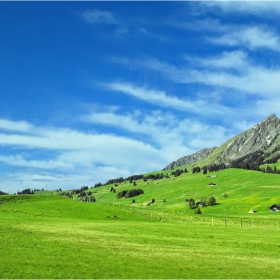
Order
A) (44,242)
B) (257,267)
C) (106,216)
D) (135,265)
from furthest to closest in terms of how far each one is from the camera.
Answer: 1. (106,216)
2. (44,242)
3. (257,267)
4. (135,265)

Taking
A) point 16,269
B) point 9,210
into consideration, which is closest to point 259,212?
point 9,210

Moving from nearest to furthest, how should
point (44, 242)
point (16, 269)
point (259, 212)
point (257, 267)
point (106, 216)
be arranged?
1. point (16, 269)
2. point (257, 267)
3. point (44, 242)
4. point (106, 216)
5. point (259, 212)

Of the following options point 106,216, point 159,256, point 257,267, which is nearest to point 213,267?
point 257,267

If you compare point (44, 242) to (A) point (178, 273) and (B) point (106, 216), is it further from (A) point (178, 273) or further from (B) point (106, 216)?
(B) point (106, 216)

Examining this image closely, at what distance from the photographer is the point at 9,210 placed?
3826 inches

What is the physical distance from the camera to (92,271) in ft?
79.5

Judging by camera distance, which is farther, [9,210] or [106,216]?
[106,216]

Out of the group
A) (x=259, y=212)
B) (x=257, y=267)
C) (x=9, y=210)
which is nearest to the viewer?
(x=257, y=267)

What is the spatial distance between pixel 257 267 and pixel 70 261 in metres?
15.4

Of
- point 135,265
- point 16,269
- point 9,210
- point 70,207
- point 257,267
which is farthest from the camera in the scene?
point 70,207

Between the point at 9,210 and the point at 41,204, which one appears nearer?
the point at 9,210

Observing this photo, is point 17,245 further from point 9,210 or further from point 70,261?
point 9,210

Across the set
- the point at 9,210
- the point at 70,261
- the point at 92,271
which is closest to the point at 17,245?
the point at 70,261

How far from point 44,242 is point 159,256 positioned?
1351cm
